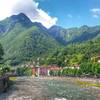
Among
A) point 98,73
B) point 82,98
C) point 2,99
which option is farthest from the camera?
point 98,73

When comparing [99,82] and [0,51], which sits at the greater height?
[0,51]

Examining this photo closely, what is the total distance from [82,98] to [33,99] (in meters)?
12.9

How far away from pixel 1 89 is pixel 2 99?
21852 mm

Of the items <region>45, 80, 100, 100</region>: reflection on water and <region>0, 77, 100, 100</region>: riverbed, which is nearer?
<region>0, 77, 100, 100</region>: riverbed

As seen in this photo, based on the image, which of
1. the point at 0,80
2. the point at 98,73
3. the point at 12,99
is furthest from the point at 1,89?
the point at 98,73

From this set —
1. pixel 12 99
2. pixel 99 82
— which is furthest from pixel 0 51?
pixel 12 99

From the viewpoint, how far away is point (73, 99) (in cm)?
7875

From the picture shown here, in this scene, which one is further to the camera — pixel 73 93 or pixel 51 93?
pixel 73 93

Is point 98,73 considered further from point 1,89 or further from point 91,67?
point 1,89

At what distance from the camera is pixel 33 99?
7794cm

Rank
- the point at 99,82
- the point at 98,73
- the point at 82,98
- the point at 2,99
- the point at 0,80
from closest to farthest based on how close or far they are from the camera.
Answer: the point at 2,99 → the point at 82,98 → the point at 0,80 → the point at 99,82 → the point at 98,73

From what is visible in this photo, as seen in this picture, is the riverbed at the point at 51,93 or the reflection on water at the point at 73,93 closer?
the riverbed at the point at 51,93

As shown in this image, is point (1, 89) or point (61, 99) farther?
point (1, 89)

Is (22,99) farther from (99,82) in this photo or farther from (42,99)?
(99,82)
